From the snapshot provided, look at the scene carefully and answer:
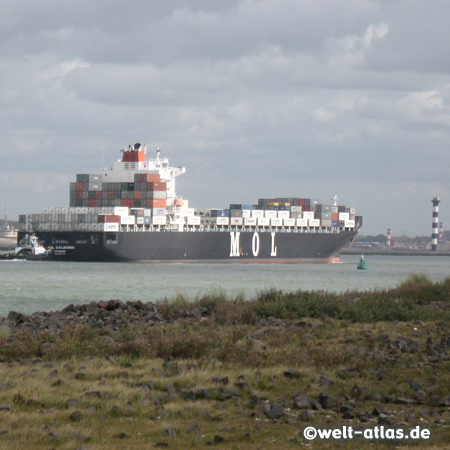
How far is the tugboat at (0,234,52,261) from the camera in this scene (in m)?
73.6

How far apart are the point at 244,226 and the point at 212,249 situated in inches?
263

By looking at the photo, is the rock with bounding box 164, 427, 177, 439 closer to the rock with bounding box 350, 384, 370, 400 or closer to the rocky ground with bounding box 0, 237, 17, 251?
the rock with bounding box 350, 384, 370, 400

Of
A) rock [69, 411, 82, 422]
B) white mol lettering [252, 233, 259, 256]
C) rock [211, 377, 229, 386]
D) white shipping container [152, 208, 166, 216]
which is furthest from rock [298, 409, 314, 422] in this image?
white mol lettering [252, 233, 259, 256]

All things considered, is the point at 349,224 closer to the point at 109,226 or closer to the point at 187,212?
the point at 187,212

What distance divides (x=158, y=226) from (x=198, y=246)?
439 cm

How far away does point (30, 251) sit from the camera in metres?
75.4

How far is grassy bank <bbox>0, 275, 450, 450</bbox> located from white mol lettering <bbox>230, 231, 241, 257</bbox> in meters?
64.5

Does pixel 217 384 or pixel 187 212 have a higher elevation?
pixel 187 212

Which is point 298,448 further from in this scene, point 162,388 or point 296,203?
point 296,203

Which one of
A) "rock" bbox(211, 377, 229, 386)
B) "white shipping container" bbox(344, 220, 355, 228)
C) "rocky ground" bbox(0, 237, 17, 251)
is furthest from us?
"rocky ground" bbox(0, 237, 17, 251)

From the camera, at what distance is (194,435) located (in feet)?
26.7

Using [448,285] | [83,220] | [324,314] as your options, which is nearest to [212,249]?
[83,220]

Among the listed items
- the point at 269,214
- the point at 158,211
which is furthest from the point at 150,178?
the point at 269,214

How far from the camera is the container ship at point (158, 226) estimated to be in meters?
72.5
